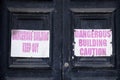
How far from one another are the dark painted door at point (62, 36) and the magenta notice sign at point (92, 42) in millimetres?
13

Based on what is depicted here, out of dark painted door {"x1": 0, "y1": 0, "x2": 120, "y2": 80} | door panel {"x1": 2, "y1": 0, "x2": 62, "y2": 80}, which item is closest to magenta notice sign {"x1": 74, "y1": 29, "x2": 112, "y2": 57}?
dark painted door {"x1": 0, "y1": 0, "x2": 120, "y2": 80}

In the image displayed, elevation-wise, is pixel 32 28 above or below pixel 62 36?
above

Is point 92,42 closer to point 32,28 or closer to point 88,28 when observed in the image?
point 88,28

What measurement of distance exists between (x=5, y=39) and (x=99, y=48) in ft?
3.92

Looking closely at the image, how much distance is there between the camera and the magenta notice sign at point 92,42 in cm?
848

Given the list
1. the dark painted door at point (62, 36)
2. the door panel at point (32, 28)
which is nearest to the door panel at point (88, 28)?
the dark painted door at point (62, 36)

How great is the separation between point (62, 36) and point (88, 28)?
35 centimetres

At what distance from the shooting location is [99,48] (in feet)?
27.8

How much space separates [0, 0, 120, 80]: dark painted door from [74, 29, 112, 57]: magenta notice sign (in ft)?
0.04

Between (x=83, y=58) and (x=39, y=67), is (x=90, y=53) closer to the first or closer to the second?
(x=83, y=58)

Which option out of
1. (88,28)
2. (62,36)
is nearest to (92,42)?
(88,28)

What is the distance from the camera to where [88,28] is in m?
8.51

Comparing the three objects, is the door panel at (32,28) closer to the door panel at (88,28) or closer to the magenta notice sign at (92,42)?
the door panel at (88,28)

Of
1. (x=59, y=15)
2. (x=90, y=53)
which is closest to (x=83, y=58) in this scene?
(x=90, y=53)
